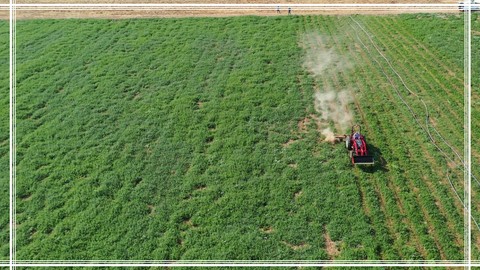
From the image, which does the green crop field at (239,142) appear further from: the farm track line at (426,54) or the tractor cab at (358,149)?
the tractor cab at (358,149)

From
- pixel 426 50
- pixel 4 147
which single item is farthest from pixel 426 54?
pixel 4 147

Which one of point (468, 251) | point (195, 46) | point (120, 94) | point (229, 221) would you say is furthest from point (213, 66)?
point (468, 251)

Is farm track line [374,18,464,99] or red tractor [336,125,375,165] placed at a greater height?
farm track line [374,18,464,99]

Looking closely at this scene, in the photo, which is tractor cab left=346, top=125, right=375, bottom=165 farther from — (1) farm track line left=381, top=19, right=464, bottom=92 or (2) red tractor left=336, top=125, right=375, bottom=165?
(1) farm track line left=381, top=19, right=464, bottom=92

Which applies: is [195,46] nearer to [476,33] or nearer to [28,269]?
[28,269]

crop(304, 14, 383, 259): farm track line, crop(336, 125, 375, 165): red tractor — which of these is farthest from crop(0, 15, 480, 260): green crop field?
crop(336, 125, 375, 165): red tractor
